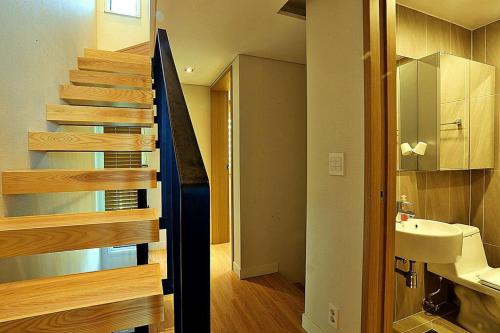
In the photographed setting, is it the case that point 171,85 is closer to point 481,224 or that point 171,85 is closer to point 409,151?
point 409,151

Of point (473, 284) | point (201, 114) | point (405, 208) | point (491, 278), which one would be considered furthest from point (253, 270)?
point (201, 114)

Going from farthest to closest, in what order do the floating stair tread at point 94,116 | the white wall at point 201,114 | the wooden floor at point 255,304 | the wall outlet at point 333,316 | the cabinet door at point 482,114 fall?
the white wall at point 201,114, the cabinet door at point 482,114, the wooden floor at point 255,304, the floating stair tread at point 94,116, the wall outlet at point 333,316

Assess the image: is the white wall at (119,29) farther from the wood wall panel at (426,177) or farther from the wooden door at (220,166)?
the wood wall panel at (426,177)

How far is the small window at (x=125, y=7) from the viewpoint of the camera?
371cm

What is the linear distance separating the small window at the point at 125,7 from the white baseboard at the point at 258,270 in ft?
12.8

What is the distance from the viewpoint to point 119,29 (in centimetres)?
373

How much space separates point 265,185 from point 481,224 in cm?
188

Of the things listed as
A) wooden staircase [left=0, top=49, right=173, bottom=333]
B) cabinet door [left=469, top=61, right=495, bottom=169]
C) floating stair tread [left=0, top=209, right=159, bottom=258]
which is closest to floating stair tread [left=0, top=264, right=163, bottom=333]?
wooden staircase [left=0, top=49, right=173, bottom=333]

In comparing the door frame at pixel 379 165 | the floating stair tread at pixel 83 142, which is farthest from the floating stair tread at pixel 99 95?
the door frame at pixel 379 165

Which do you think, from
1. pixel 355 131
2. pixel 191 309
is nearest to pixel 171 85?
pixel 191 309

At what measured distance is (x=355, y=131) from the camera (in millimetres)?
1320

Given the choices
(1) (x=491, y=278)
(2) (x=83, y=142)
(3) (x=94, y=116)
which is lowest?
(1) (x=491, y=278)

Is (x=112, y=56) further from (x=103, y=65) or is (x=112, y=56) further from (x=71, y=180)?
(x=71, y=180)

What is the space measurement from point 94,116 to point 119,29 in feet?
9.33
